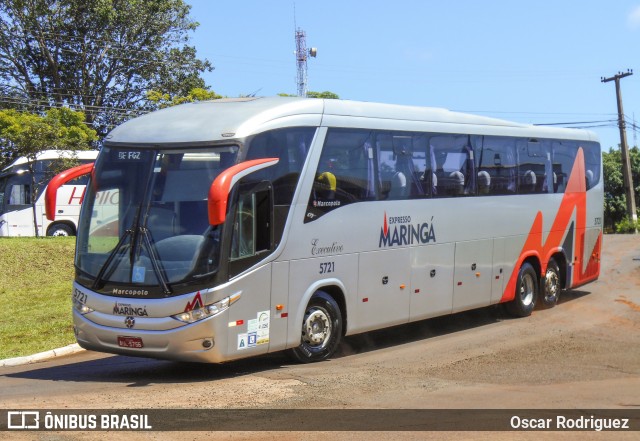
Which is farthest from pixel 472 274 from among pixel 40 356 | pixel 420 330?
pixel 40 356

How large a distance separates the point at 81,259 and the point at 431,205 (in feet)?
20.0

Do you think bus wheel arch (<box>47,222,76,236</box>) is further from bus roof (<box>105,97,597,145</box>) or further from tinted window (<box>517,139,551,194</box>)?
bus roof (<box>105,97,597,145</box>)

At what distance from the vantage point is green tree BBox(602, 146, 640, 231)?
65438 mm

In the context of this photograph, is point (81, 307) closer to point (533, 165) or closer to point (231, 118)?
point (231, 118)

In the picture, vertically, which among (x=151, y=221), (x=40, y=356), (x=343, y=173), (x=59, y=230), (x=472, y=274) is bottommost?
(x=40, y=356)

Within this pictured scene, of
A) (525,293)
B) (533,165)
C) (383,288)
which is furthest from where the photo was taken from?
(533,165)

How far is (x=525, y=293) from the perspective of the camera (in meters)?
18.3

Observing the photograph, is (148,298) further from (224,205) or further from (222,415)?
(222,415)

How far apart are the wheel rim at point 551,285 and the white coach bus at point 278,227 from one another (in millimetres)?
2568

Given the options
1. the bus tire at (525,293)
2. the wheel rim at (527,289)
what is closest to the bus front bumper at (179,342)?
the bus tire at (525,293)

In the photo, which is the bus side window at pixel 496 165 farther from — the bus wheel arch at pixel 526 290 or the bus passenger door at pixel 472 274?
the bus wheel arch at pixel 526 290

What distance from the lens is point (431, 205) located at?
1513 cm

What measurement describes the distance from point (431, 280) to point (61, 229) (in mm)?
22499

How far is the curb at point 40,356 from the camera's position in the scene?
46.3ft
